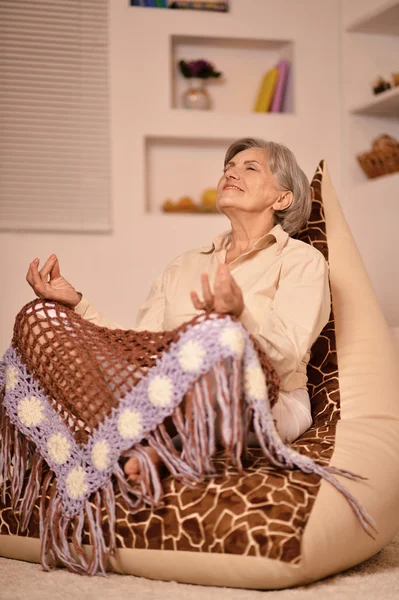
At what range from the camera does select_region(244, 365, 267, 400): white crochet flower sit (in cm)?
147

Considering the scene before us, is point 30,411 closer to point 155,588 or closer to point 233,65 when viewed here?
point 155,588

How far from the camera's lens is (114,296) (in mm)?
3564

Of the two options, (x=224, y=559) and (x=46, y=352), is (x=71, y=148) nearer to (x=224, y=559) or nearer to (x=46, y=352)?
(x=46, y=352)

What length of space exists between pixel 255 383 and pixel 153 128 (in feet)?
7.84

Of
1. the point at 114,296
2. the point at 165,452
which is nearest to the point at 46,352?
the point at 165,452

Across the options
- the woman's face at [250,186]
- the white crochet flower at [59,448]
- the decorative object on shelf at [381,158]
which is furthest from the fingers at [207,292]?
the decorative object on shelf at [381,158]

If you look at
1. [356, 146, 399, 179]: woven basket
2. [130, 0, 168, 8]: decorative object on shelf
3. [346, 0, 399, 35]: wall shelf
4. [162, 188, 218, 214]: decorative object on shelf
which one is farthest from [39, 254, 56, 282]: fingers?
[346, 0, 399, 35]: wall shelf

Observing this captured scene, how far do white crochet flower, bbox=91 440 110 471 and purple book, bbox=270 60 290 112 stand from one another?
268 cm

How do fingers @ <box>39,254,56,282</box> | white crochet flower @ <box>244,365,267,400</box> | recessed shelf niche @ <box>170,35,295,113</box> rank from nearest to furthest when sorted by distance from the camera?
white crochet flower @ <box>244,365,267,400</box> → fingers @ <box>39,254,56,282</box> → recessed shelf niche @ <box>170,35,295,113</box>

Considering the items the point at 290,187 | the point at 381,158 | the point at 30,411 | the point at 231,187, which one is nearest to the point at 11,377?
the point at 30,411

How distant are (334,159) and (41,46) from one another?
149 cm

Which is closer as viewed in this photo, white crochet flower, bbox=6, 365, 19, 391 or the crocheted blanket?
the crocheted blanket

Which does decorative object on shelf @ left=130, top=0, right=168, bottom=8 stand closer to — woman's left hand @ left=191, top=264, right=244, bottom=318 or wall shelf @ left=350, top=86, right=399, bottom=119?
wall shelf @ left=350, top=86, right=399, bottom=119

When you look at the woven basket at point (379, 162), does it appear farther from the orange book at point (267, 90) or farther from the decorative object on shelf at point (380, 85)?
the orange book at point (267, 90)
